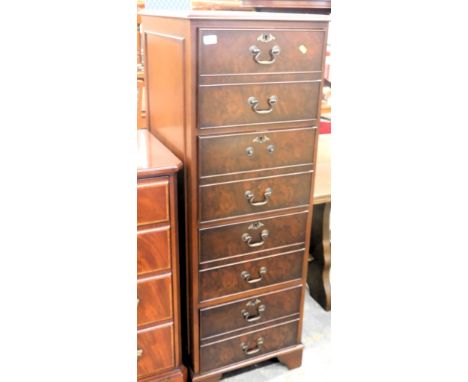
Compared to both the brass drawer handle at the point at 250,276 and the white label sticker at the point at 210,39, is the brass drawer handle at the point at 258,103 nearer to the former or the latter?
the white label sticker at the point at 210,39

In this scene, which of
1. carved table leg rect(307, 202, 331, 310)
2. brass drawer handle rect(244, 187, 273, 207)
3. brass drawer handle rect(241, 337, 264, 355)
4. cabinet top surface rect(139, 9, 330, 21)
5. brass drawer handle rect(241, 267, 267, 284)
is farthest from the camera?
carved table leg rect(307, 202, 331, 310)

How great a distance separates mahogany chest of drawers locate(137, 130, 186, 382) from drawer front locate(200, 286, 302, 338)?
10cm

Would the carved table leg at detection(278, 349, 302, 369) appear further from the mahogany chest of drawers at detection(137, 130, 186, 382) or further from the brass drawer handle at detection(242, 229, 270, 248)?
the brass drawer handle at detection(242, 229, 270, 248)

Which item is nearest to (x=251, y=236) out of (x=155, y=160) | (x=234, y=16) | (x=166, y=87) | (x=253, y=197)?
(x=253, y=197)

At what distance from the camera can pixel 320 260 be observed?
204 cm

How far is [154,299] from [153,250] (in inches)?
6.6

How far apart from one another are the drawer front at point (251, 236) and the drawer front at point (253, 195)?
44mm

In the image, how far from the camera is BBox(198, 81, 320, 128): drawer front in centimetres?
116

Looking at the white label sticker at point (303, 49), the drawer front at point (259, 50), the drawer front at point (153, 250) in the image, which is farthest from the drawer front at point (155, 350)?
the white label sticker at point (303, 49)

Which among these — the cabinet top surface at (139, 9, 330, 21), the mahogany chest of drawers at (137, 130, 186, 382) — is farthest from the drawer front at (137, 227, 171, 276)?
the cabinet top surface at (139, 9, 330, 21)
